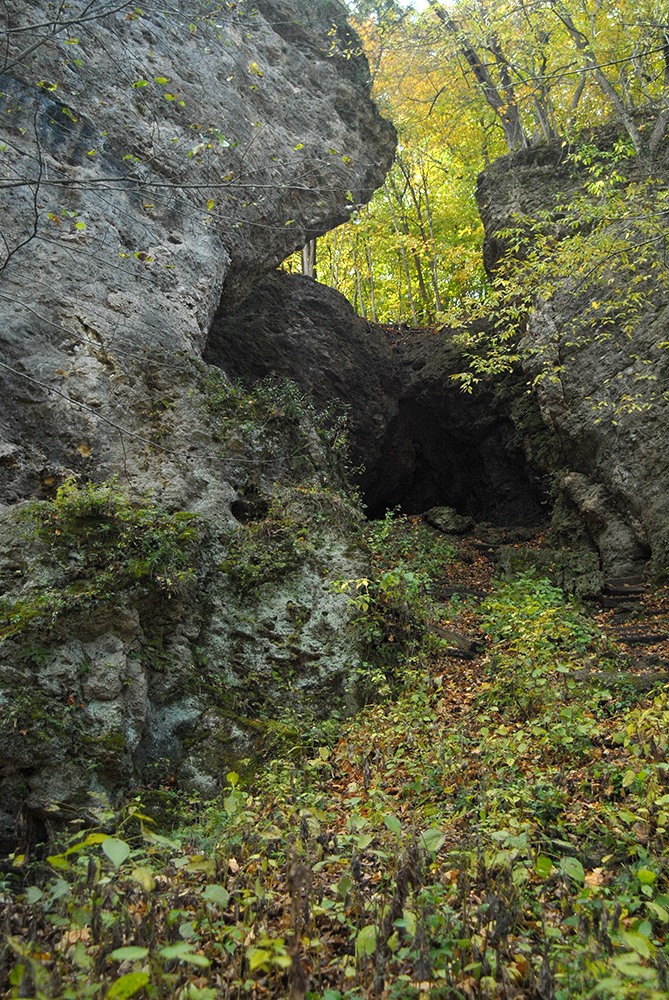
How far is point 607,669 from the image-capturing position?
7453 mm

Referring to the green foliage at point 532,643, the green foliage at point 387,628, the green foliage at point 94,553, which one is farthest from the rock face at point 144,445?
the green foliage at point 532,643

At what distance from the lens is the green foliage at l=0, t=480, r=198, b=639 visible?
532 cm

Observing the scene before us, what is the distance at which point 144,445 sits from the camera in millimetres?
7430

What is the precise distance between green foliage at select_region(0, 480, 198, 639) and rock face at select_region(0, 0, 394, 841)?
20 mm

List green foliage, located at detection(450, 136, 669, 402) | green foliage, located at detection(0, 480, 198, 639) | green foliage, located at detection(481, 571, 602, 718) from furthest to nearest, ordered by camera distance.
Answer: green foliage, located at detection(450, 136, 669, 402)
green foliage, located at detection(481, 571, 602, 718)
green foliage, located at detection(0, 480, 198, 639)

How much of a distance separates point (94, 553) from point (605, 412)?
31.8 feet

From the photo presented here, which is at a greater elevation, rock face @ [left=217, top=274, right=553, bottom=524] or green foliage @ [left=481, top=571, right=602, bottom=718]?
rock face @ [left=217, top=274, right=553, bottom=524]

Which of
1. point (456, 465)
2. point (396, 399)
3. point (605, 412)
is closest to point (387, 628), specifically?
point (605, 412)

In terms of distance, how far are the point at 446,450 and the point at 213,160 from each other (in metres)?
9.67

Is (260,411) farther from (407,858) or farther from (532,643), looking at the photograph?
(407,858)

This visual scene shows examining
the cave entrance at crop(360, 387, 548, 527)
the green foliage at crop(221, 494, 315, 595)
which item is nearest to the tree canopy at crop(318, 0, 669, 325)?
the cave entrance at crop(360, 387, 548, 527)

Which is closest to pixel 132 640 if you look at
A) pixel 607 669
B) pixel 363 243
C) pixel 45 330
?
pixel 45 330

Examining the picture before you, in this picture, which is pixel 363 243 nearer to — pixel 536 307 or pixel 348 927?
pixel 536 307

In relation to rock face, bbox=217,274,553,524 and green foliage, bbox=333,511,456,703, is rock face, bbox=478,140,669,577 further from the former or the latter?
green foliage, bbox=333,511,456,703
